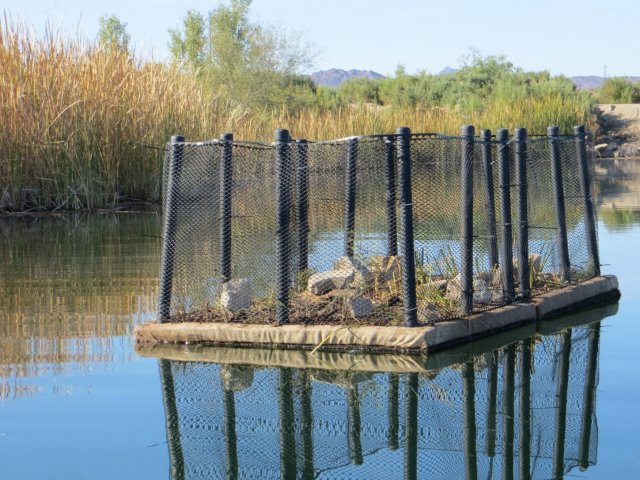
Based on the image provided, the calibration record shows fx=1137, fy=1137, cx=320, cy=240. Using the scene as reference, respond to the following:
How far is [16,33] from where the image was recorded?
21.2 m

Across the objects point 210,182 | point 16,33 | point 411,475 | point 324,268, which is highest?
point 16,33

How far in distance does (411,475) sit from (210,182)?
229 inches

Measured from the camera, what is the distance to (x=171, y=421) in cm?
759

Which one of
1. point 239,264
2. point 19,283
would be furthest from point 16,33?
point 239,264

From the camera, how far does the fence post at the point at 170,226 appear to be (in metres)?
9.99

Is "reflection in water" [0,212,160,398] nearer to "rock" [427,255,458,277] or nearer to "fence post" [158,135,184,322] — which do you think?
"fence post" [158,135,184,322]

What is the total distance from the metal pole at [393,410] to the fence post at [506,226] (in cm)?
234

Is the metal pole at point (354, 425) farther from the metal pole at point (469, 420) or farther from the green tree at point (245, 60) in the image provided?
the green tree at point (245, 60)

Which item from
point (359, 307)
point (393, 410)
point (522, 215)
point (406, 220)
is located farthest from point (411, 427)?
point (522, 215)

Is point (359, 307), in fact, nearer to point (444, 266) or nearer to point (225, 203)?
point (225, 203)

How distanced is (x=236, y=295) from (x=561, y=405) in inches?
133

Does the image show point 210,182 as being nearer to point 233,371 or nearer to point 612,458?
point 233,371

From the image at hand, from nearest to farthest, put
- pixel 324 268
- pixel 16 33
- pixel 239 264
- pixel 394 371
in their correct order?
pixel 394 371, pixel 239 264, pixel 324 268, pixel 16 33

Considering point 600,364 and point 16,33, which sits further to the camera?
point 16,33
